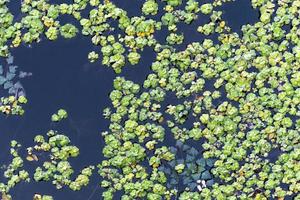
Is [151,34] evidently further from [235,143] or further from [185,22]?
[235,143]

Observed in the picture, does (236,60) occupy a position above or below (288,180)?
above

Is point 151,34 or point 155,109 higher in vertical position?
point 151,34

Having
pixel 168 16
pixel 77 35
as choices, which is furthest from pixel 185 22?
pixel 77 35

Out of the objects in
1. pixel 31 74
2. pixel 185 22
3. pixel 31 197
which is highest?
pixel 185 22

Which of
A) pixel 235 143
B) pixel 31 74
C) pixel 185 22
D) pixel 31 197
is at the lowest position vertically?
pixel 31 197

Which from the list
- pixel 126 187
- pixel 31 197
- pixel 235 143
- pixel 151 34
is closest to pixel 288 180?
pixel 235 143

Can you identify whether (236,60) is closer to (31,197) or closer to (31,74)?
(31,74)
